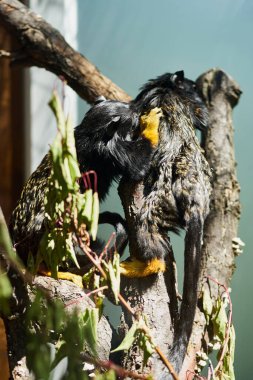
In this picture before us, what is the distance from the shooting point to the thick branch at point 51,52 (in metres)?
2.31

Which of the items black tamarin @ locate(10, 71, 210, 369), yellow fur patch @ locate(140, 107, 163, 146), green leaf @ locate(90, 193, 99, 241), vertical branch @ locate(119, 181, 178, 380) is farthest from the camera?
yellow fur patch @ locate(140, 107, 163, 146)

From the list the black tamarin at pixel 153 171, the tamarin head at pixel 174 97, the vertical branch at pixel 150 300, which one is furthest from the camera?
the tamarin head at pixel 174 97

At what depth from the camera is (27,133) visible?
3.05 meters

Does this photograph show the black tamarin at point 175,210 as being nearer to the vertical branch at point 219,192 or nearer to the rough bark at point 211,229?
the rough bark at point 211,229

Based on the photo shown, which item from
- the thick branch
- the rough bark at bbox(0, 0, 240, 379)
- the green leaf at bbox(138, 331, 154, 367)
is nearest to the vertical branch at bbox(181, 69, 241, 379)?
the rough bark at bbox(0, 0, 240, 379)

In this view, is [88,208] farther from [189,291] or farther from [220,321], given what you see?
[220,321]

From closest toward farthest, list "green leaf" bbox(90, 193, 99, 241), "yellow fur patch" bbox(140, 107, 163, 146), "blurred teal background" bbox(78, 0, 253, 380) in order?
"green leaf" bbox(90, 193, 99, 241) < "yellow fur patch" bbox(140, 107, 163, 146) < "blurred teal background" bbox(78, 0, 253, 380)

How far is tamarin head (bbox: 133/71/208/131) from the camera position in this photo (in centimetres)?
191

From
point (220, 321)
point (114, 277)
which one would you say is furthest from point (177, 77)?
point (114, 277)

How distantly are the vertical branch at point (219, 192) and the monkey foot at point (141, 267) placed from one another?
24 centimetres

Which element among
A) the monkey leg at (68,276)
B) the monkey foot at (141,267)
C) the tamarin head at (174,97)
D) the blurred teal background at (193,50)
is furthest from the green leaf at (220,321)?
the blurred teal background at (193,50)

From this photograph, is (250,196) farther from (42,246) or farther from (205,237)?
(42,246)

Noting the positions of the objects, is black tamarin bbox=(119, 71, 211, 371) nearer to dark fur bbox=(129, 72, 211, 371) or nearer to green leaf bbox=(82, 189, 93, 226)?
dark fur bbox=(129, 72, 211, 371)

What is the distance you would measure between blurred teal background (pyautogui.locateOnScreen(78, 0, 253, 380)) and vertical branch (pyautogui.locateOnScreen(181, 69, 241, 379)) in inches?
12.3
